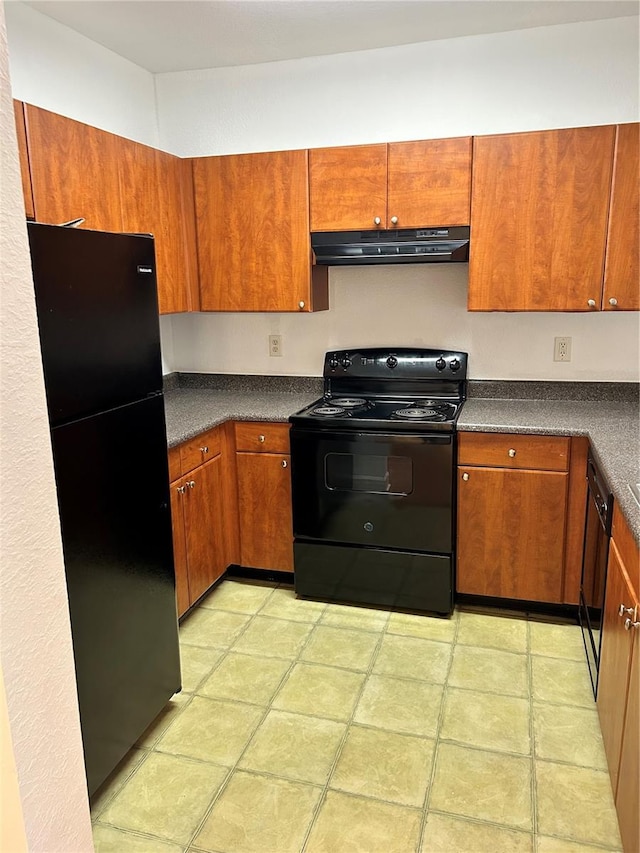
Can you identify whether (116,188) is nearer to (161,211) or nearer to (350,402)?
(161,211)

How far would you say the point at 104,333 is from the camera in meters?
1.80

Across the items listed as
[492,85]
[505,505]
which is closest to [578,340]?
[505,505]

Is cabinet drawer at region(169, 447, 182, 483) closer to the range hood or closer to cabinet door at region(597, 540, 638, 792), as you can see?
the range hood

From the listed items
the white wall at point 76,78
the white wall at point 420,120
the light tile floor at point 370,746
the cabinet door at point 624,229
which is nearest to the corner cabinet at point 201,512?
the light tile floor at point 370,746

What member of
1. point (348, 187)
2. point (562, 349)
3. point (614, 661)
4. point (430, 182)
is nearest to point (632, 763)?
point (614, 661)

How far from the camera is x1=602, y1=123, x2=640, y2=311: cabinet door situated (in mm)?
2590

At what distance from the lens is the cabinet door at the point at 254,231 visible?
3.00 metres

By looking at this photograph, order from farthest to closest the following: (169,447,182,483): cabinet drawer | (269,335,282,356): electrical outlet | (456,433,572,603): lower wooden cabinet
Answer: (269,335,282,356): electrical outlet
(456,433,572,603): lower wooden cabinet
(169,447,182,483): cabinet drawer

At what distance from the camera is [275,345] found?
3.52 meters

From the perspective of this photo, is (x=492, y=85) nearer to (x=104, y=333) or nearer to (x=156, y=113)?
(x=156, y=113)

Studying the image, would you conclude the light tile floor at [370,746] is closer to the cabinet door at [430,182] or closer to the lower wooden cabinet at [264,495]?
the lower wooden cabinet at [264,495]

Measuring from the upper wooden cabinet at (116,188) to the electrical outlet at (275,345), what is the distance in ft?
1.55

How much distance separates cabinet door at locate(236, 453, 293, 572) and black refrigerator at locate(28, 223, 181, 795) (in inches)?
35.6

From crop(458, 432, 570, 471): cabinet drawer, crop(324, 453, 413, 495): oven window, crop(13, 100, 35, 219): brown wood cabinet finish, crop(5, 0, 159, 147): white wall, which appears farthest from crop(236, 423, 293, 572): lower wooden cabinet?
crop(5, 0, 159, 147): white wall
